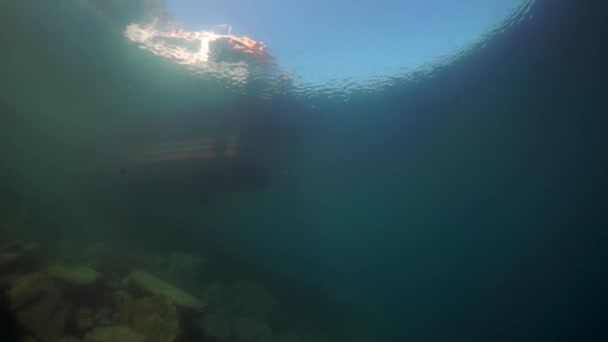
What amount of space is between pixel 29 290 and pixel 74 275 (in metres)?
1.48

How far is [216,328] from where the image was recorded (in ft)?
31.6

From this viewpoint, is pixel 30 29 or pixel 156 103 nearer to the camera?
pixel 30 29

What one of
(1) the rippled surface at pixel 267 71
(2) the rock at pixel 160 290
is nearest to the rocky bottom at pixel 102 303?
(2) the rock at pixel 160 290

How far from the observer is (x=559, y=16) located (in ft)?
36.9

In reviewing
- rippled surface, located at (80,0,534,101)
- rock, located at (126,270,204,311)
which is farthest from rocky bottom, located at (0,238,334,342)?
rippled surface, located at (80,0,534,101)

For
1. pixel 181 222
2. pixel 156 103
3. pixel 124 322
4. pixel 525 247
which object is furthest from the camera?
pixel 525 247

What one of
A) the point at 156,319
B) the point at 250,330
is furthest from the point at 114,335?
the point at 250,330

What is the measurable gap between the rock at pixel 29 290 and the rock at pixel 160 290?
6.18 ft

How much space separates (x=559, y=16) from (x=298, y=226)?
701 inches

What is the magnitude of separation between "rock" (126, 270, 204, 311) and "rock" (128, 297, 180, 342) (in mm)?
269

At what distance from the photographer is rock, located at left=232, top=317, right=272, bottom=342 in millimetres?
10969

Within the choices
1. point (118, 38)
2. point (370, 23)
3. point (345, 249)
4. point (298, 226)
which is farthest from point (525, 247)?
point (118, 38)

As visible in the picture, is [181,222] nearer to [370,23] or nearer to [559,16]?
[370,23]

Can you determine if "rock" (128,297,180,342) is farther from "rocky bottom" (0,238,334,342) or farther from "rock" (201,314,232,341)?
"rock" (201,314,232,341)
